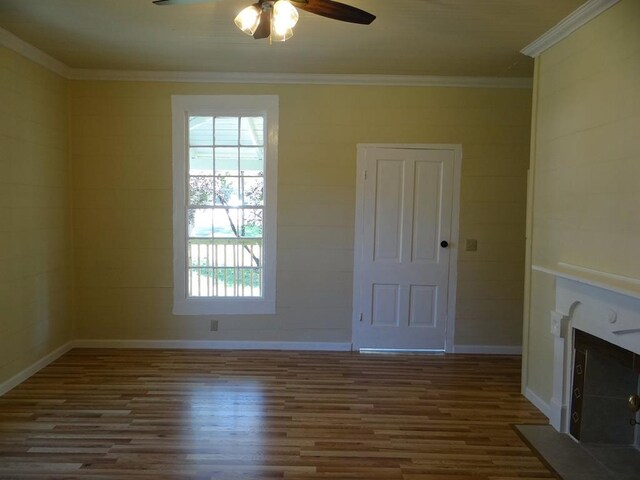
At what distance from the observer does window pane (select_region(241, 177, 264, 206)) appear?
456 centimetres

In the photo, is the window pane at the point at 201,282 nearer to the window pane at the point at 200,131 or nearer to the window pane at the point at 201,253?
the window pane at the point at 201,253

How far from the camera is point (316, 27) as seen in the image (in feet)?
10.5

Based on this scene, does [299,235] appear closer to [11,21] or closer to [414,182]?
[414,182]

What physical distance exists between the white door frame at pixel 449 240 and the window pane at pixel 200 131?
1474 mm

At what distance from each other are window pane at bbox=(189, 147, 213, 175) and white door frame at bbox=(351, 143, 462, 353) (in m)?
1.46

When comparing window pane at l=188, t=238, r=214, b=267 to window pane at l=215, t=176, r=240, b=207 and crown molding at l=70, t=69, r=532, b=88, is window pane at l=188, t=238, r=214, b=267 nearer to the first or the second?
window pane at l=215, t=176, r=240, b=207

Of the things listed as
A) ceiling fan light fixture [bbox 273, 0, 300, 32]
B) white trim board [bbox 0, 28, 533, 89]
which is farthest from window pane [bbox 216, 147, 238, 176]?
ceiling fan light fixture [bbox 273, 0, 300, 32]

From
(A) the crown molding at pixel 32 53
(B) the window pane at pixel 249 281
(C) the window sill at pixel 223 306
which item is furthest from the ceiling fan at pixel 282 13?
(C) the window sill at pixel 223 306

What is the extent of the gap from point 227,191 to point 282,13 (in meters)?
2.45

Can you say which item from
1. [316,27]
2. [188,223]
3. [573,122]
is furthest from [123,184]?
[573,122]

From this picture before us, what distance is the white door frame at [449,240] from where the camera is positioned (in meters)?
4.48

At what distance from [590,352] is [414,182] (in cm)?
223

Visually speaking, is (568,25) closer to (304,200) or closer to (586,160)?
(586,160)

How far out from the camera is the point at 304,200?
14.9 feet
